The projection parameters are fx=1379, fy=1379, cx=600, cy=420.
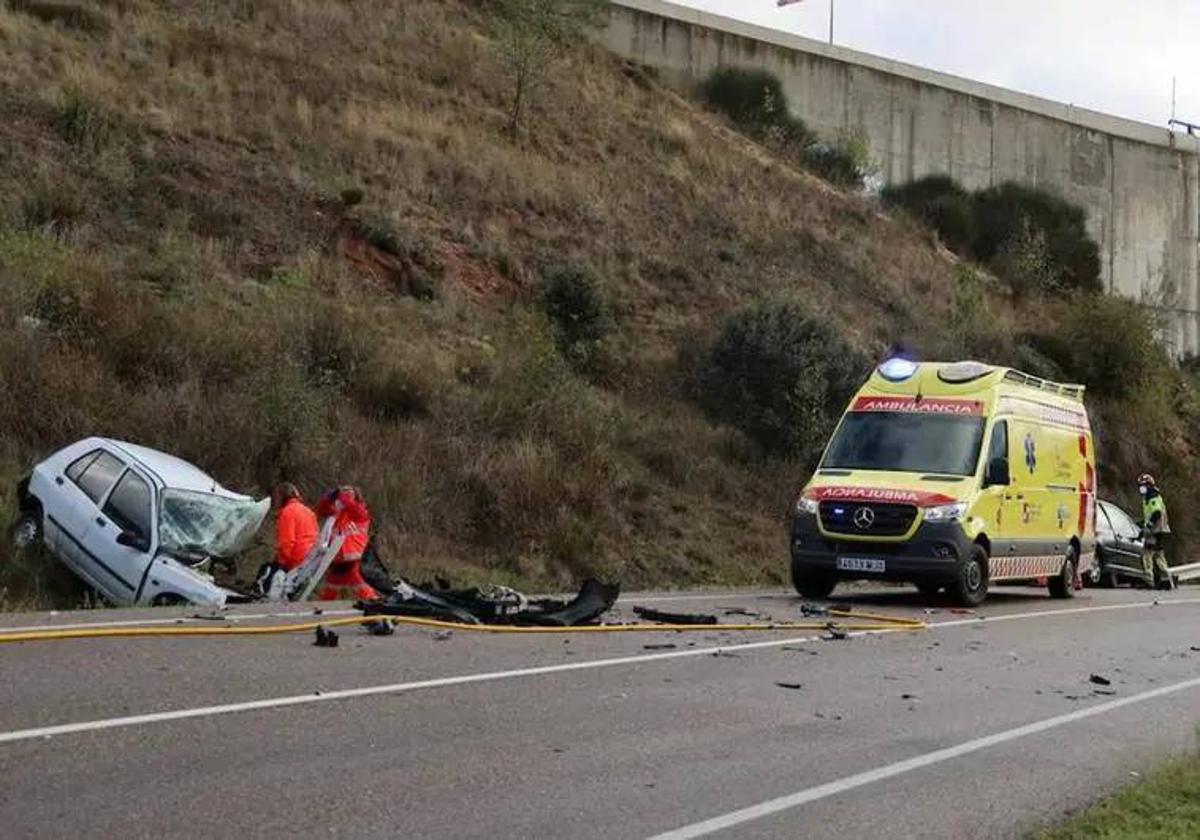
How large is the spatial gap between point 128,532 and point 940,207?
36.5m

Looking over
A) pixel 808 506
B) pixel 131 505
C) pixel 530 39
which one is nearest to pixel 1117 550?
pixel 808 506

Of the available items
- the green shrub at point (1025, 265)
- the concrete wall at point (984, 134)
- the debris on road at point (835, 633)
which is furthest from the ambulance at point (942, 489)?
the green shrub at point (1025, 265)

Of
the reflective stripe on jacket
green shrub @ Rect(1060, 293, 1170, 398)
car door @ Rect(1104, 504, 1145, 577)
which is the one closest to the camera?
car door @ Rect(1104, 504, 1145, 577)

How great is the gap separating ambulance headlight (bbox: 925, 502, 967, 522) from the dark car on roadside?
8.57 meters

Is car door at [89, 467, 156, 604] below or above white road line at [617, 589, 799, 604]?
above

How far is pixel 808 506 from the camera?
1582 centimetres

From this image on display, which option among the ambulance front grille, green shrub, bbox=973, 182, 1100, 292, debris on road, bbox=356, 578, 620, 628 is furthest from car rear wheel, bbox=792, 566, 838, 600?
green shrub, bbox=973, 182, 1100, 292

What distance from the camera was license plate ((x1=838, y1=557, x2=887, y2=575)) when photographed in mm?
15383

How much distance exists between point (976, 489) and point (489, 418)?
8.17 m

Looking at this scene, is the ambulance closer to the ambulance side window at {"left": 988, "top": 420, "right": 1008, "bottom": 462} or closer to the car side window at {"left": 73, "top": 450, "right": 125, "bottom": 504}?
the ambulance side window at {"left": 988, "top": 420, "right": 1008, "bottom": 462}

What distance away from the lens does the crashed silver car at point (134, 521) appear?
1310 cm

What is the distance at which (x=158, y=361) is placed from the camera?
Result: 1909 centimetres

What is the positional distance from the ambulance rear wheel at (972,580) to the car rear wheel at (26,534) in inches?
387

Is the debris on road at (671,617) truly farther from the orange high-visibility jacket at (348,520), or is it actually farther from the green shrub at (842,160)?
the green shrub at (842,160)
